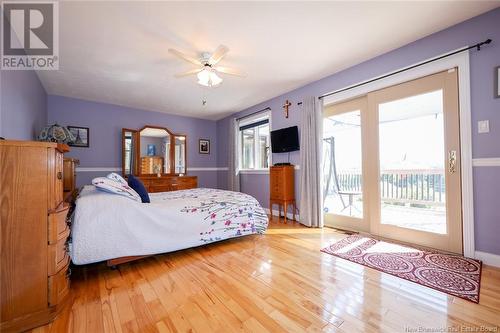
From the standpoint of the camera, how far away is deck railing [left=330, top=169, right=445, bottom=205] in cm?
265

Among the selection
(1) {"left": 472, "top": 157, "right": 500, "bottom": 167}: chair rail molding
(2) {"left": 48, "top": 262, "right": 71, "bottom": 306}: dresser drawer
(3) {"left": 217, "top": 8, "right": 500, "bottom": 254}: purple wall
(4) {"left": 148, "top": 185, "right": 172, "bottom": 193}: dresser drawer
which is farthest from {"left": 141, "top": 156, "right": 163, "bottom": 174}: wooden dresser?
(1) {"left": 472, "top": 157, "right": 500, "bottom": 167}: chair rail molding

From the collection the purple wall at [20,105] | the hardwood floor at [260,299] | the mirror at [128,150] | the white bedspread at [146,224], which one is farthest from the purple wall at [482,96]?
the mirror at [128,150]

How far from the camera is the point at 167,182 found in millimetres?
4945

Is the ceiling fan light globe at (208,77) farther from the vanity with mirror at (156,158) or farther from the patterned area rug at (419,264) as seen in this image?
the vanity with mirror at (156,158)

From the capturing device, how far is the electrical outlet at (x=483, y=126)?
2.01m

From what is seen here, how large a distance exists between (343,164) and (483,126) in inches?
67.2

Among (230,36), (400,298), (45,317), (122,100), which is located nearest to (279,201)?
(400,298)

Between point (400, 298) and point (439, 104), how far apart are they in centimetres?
216

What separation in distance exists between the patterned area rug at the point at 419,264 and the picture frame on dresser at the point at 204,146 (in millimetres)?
4247

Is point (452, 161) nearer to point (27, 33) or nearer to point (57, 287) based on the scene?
point (57, 287)

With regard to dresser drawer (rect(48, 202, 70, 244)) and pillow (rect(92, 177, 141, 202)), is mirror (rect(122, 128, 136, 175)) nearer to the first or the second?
pillow (rect(92, 177, 141, 202))

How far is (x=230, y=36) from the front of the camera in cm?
229

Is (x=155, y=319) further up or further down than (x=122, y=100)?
further down

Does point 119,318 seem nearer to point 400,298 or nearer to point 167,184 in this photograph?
point 400,298
